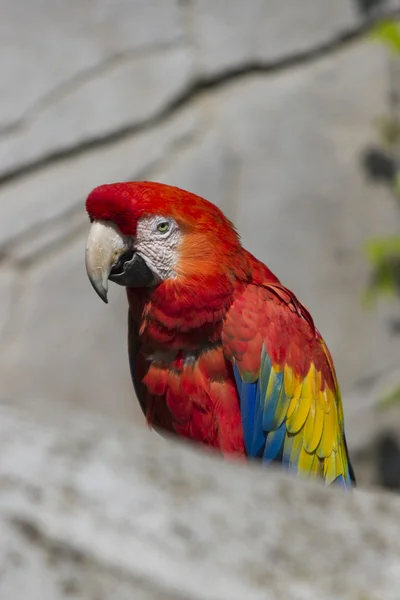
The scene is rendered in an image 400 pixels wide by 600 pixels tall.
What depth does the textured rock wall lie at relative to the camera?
3.62 m

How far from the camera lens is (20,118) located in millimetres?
3605

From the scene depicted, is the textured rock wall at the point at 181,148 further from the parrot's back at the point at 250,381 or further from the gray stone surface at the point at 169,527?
the gray stone surface at the point at 169,527

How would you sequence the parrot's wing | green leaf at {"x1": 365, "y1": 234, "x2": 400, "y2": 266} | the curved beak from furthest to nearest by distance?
1. green leaf at {"x1": 365, "y1": 234, "x2": 400, "y2": 266}
2. the parrot's wing
3. the curved beak

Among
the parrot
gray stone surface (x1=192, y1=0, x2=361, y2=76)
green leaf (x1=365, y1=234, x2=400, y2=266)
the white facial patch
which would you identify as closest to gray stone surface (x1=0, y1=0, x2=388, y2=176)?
gray stone surface (x1=192, y1=0, x2=361, y2=76)

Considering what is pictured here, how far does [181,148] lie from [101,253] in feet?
7.04

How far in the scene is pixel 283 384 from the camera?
6.19 feet

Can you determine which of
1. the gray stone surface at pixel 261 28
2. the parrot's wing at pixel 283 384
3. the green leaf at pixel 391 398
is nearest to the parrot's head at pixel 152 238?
the parrot's wing at pixel 283 384

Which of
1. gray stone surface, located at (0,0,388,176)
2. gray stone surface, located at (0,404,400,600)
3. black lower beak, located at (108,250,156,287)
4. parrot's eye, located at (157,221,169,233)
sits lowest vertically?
gray stone surface, located at (0,404,400,600)

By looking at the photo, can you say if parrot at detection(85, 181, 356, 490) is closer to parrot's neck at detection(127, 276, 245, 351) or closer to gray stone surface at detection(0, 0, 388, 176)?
parrot's neck at detection(127, 276, 245, 351)

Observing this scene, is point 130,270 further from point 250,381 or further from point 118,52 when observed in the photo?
point 118,52

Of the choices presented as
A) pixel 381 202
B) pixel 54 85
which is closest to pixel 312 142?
pixel 381 202

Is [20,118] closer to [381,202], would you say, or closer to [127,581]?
[381,202]

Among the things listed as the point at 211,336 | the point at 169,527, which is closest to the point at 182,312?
the point at 211,336

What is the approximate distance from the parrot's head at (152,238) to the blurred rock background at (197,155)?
1.93m
